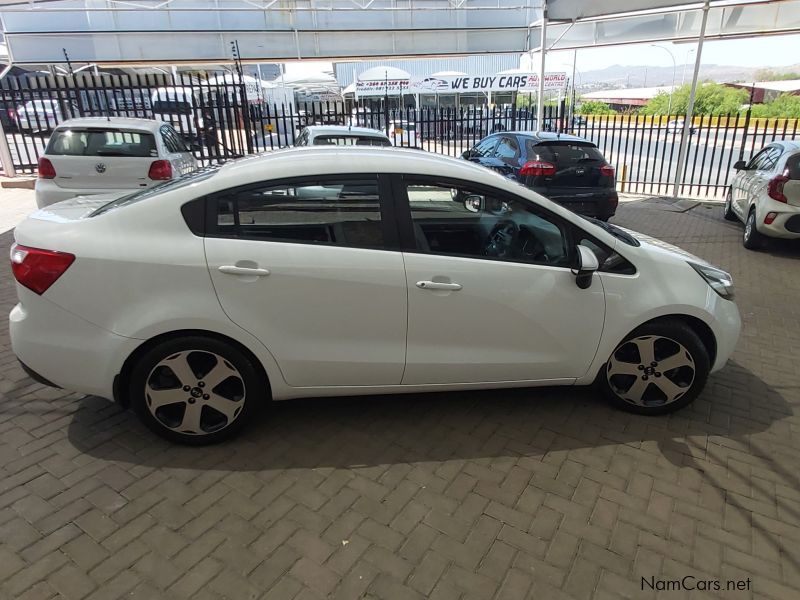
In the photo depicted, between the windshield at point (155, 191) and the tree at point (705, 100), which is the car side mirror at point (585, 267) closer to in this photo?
the windshield at point (155, 191)

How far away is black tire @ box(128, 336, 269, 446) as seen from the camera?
277 cm

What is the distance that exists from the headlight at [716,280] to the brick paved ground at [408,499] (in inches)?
30.0

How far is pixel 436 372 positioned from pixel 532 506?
0.86 meters

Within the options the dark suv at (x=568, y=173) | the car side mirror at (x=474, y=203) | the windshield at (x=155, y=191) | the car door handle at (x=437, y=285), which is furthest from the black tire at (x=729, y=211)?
the windshield at (x=155, y=191)

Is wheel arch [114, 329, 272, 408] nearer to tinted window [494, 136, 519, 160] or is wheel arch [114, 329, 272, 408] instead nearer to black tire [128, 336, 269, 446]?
black tire [128, 336, 269, 446]

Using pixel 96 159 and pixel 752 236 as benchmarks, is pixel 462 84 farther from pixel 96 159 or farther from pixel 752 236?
pixel 96 159

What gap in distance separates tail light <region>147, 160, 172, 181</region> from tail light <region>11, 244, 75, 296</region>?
5.13 m

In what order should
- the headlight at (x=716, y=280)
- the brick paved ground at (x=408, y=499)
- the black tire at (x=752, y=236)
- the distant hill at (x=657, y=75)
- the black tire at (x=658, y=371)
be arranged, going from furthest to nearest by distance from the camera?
the distant hill at (x=657, y=75) < the black tire at (x=752, y=236) < the headlight at (x=716, y=280) < the black tire at (x=658, y=371) < the brick paved ground at (x=408, y=499)

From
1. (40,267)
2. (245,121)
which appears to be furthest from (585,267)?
(245,121)

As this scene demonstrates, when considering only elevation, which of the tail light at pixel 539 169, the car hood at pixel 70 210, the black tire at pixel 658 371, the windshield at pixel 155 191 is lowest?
the black tire at pixel 658 371

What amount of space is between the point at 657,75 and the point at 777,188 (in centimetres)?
11108

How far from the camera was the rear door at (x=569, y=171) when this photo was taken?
25.9ft

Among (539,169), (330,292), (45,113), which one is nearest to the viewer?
(330,292)

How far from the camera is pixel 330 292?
2797 mm
